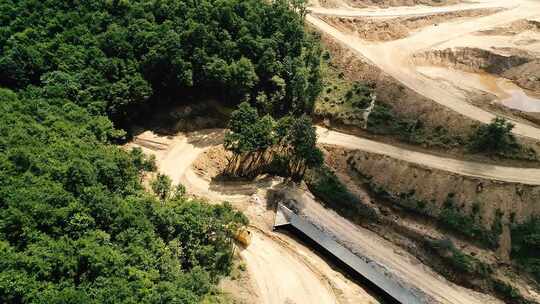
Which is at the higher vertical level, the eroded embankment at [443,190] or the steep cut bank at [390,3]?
the steep cut bank at [390,3]

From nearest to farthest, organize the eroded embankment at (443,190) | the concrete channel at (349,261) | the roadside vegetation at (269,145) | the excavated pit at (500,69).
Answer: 1. the concrete channel at (349,261)
2. the eroded embankment at (443,190)
3. the roadside vegetation at (269,145)
4. the excavated pit at (500,69)

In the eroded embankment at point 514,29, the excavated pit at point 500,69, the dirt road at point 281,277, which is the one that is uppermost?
the eroded embankment at point 514,29

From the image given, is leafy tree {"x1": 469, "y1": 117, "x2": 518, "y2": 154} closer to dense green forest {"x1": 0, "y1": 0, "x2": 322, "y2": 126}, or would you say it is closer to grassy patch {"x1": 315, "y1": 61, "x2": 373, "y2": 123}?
grassy patch {"x1": 315, "y1": 61, "x2": 373, "y2": 123}

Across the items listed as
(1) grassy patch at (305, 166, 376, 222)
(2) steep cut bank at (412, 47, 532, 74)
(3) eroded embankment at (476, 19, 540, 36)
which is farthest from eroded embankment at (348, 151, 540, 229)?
(3) eroded embankment at (476, 19, 540, 36)

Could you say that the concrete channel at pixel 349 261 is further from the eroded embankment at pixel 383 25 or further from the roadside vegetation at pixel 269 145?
the eroded embankment at pixel 383 25

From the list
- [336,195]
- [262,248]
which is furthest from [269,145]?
[262,248]

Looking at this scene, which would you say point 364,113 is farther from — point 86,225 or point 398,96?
point 86,225

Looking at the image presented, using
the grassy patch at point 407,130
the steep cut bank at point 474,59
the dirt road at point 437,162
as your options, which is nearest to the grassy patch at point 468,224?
the dirt road at point 437,162

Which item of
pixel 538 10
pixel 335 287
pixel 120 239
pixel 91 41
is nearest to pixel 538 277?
pixel 335 287
